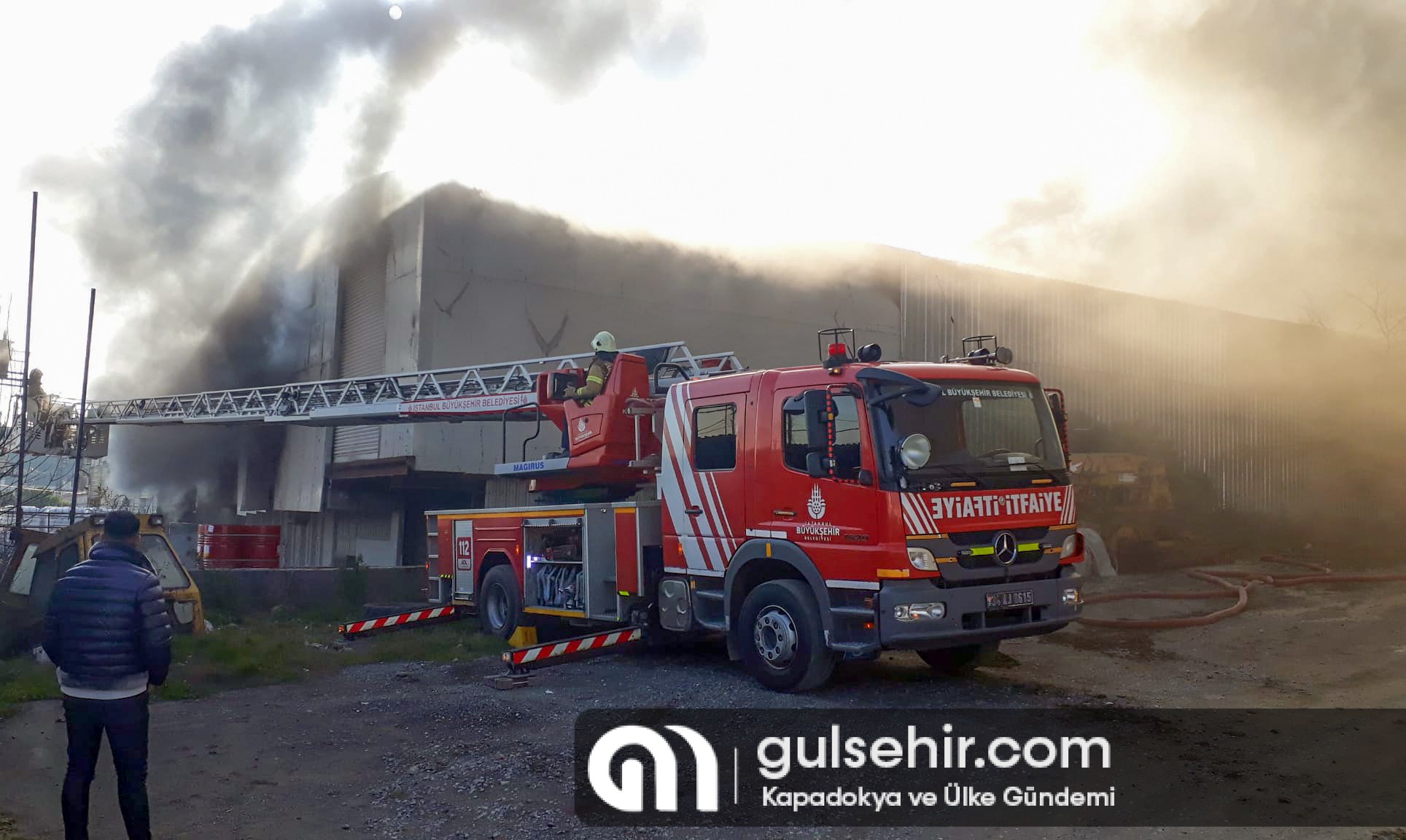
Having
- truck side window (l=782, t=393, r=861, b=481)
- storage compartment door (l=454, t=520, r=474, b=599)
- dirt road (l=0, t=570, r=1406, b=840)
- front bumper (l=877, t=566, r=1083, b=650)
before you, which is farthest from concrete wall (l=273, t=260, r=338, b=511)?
front bumper (l=877, t=566, r=1083, b=650)

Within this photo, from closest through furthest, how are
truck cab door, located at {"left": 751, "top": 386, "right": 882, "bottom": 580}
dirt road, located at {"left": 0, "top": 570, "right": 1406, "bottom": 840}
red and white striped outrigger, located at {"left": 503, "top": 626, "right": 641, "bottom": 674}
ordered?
dirt road, located at {"left": 0, "top": 570, "right": 1406, "bottom": 840}, truck cab door, located at {"left": 751, "top": 386, "right": 882, "bottom": 580}, red and white striped outrigger, located at {"left": 503, "top": 626, "right": 641, "bottom": 674}

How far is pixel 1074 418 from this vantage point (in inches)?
787

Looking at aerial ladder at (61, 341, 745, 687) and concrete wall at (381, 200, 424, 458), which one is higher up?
concrete wall at (381, 200, 424, 458)

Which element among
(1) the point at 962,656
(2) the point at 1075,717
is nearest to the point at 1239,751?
(2) the point at 1075,717

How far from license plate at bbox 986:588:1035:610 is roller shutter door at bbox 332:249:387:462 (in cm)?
1547

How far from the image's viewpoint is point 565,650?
8562 millimetres

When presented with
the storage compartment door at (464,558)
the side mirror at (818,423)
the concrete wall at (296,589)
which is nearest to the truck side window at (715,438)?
the side mirror at (818,423)

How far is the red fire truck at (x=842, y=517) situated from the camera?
6.78 m

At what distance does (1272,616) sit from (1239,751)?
5285 millimetres

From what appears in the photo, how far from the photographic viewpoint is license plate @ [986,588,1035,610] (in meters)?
6.83

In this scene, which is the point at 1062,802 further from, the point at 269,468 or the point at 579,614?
the point at 269,468

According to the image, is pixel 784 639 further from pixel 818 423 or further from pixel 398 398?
pixel 398 398

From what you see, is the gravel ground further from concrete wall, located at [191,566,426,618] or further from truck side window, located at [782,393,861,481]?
concrete wall, located at [191,566,426,618]

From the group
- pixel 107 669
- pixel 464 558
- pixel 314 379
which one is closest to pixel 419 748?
pixel 107 669
